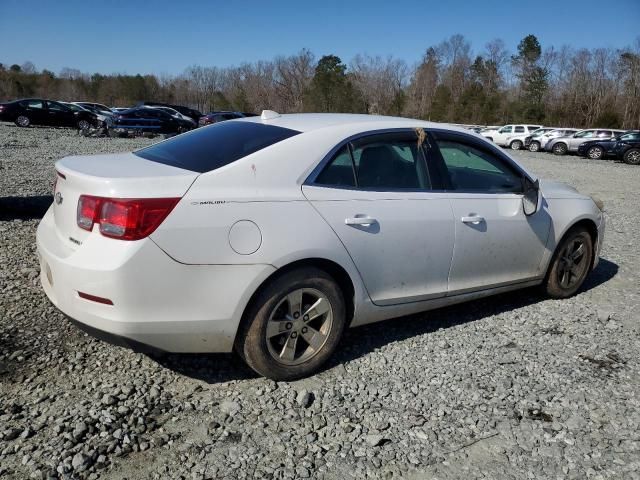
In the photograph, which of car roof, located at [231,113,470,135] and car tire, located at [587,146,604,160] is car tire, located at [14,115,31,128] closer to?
car roof, located at [231,113,470,135]

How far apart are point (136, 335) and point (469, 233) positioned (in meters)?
2.36

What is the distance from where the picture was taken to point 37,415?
278cm

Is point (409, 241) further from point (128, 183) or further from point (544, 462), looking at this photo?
point (128, 183)

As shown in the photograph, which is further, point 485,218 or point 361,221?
point 485,218

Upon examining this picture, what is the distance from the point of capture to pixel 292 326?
3.18m

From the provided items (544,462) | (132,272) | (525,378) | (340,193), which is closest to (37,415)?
(132,272)

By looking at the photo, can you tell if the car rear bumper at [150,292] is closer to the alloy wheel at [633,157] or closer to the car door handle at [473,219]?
the car door handle at [473,219]

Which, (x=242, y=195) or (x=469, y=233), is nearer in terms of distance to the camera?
(x=242, y=195)

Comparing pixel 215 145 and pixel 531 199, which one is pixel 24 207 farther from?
pixel 531 199

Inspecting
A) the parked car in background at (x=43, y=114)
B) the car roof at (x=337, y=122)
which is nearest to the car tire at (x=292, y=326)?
the car roof at (x=337, y=122)

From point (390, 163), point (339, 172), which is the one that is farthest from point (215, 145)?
point (390, 163)

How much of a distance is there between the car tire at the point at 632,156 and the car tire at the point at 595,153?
154cm

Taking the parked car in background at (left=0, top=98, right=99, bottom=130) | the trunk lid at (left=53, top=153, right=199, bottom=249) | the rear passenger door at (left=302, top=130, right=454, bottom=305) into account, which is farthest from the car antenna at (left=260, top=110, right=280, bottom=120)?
the parked car in background at (left=0, top=98, right=99, bottom=130)

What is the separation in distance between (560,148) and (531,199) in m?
30.2
